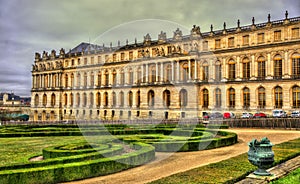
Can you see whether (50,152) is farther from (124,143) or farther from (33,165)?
(124,143)

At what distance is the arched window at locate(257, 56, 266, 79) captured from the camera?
1893 inches

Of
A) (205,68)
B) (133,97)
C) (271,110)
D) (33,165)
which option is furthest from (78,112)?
(33,165)

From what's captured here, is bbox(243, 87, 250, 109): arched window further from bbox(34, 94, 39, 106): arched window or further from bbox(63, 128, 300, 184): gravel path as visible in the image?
bbox(34, 94, 39, 106): arched window

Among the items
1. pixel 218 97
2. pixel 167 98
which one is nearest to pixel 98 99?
pixel 167 98

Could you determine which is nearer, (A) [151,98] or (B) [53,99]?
(A) [151,98]

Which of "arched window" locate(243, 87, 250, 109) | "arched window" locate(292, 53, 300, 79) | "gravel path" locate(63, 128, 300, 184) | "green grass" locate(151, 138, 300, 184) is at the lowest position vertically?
"gravel path" locate(63, 128, 300, 184)

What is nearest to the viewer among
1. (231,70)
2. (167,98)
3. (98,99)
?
(231,70)

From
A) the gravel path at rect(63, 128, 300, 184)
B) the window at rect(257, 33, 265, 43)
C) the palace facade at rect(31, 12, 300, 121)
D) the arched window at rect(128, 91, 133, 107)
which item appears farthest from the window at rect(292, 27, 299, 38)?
the arched window at rect(128, 91, 133, 107)

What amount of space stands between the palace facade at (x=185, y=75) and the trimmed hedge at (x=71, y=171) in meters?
Result: 36.4

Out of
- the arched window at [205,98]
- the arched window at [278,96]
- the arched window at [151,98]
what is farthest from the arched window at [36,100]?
the arched window at [278,96]

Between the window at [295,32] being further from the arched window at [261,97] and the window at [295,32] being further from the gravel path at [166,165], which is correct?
the gravel path at [166,165]

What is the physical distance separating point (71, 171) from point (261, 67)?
4156cm

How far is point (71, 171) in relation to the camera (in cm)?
1279

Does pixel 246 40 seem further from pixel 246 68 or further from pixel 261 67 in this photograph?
pixel 261 67
